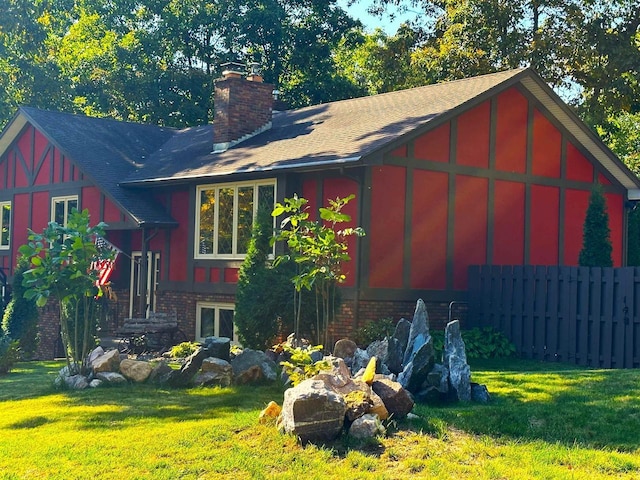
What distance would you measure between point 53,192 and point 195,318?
22.4 ft

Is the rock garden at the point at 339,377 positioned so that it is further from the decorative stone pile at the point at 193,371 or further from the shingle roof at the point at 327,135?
the shingle roof at the point at 327,135

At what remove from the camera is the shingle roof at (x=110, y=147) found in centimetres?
2025

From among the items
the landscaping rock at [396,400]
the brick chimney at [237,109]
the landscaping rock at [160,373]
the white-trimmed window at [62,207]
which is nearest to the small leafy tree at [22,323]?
the white-trimmed window at [62,207]

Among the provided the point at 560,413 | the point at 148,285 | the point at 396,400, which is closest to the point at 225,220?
the point at 148,285

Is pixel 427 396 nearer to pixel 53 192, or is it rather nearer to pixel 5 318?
pixel 5 318

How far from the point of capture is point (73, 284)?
12.6 metres

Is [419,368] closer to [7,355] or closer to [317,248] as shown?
[317,248]

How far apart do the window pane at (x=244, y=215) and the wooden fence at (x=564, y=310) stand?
4873 mm

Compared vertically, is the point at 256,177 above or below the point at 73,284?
above

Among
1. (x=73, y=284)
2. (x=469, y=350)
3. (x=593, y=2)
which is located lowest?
(x=469, y=350)

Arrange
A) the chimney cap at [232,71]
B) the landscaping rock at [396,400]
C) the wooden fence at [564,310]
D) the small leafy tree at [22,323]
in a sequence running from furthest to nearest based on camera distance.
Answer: the chimney cap at [232,71], the small leafy tree at [22,323], the wooden fence at [564,310], the landscaping rock at [396,400]

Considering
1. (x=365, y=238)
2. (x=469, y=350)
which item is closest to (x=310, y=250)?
(x=365, y=238)

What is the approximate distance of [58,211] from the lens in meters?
23.7

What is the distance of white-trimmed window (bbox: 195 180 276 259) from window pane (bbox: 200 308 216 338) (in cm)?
135
